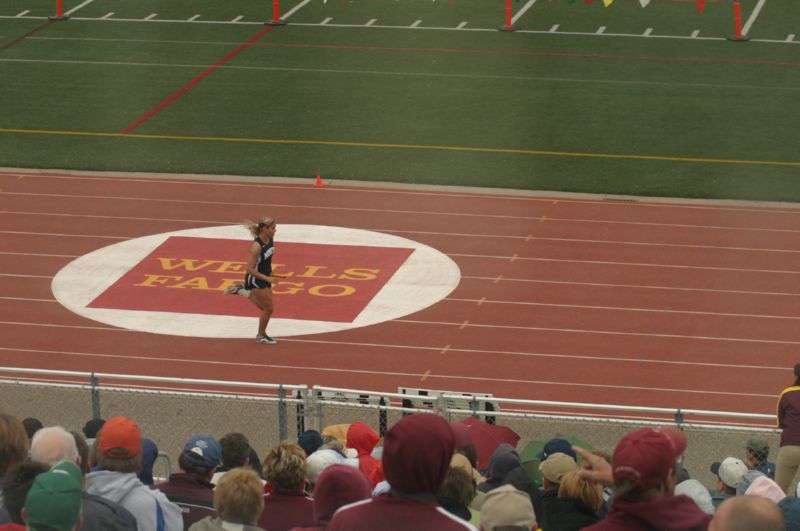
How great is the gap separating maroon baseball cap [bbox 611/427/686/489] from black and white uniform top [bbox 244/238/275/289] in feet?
41.2

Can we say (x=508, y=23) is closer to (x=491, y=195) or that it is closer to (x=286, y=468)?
(x=491, y=195)

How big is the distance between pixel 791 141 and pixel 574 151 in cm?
393

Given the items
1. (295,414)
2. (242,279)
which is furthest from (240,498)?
(242,279)

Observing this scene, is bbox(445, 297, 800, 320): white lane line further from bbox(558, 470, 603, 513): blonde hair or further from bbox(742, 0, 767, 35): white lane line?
bbox(742, 0, 767, 35): white lane line

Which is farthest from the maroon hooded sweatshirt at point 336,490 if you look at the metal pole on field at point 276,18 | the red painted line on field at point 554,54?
the metal pole on field at point 276,18

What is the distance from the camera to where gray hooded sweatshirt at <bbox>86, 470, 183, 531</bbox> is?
296 inches

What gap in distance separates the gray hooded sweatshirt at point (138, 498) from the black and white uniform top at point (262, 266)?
10.3 m

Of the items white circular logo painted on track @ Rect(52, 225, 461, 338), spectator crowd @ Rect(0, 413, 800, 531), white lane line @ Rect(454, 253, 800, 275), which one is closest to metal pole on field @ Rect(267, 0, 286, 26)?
white circular logo painted on track @ Rect(52, 225, 461, 338)

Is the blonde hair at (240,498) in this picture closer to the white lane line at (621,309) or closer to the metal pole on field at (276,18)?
the white lane line at (621,309)

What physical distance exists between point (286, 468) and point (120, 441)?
86cm

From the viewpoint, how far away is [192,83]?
32.1 m

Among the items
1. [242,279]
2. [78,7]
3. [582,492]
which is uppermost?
[78,7]

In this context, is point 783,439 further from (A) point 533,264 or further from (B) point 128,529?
(A) point 533,264

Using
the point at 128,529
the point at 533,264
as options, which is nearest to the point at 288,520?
the point at 128,529
